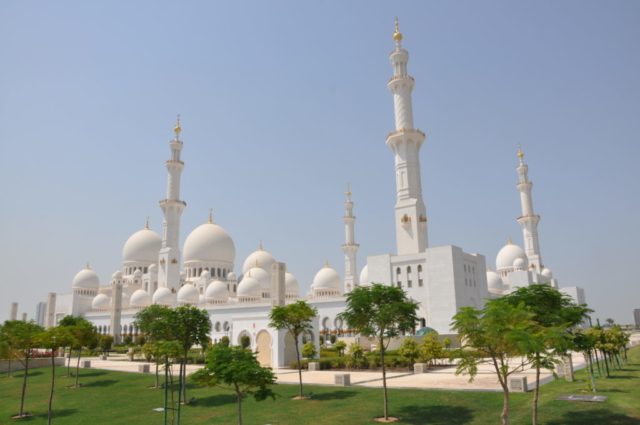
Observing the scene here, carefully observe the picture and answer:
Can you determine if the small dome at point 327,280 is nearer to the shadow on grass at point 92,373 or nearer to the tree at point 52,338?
the shadow on grass at point 92,373

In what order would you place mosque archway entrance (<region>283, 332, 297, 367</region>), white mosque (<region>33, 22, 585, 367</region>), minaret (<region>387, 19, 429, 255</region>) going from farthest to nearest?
1. minaret (<region>387, 19, 429, 255</region>)
2. white mosque (<region>33, 22, 585, 367</region>)
3. mosque archway entrance (<region>283, 332, 297, 367</region>)

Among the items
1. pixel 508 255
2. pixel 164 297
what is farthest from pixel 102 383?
Answer: pixel 508 255

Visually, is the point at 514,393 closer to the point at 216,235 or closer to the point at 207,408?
the point at 207,408

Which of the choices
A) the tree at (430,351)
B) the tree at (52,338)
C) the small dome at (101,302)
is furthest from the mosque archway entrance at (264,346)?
the small dome at (101,302)

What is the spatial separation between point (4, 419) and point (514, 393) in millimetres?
19872

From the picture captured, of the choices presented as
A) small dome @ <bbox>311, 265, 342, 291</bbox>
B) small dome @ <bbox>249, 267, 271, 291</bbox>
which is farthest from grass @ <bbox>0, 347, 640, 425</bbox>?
small dome @ <bbox>311, 265, 342, 291</bbox>

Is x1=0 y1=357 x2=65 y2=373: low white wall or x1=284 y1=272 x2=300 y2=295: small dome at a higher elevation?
x1=284 y1=272 x2=300 y2=295: small dome

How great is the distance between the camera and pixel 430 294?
140ft

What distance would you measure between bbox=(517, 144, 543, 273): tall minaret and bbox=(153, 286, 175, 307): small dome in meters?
48.0

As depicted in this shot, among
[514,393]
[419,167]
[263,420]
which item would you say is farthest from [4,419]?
[419,167]

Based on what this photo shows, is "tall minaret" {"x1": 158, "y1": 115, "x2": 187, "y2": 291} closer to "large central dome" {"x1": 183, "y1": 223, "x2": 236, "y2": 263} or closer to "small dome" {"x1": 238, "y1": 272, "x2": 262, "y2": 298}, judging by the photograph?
"large central dome" {"x1": 183, "y1": 223, "x2": 236, "y2": 263}

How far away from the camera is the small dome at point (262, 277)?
63.8 m

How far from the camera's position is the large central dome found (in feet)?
229

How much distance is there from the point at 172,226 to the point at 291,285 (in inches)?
729
